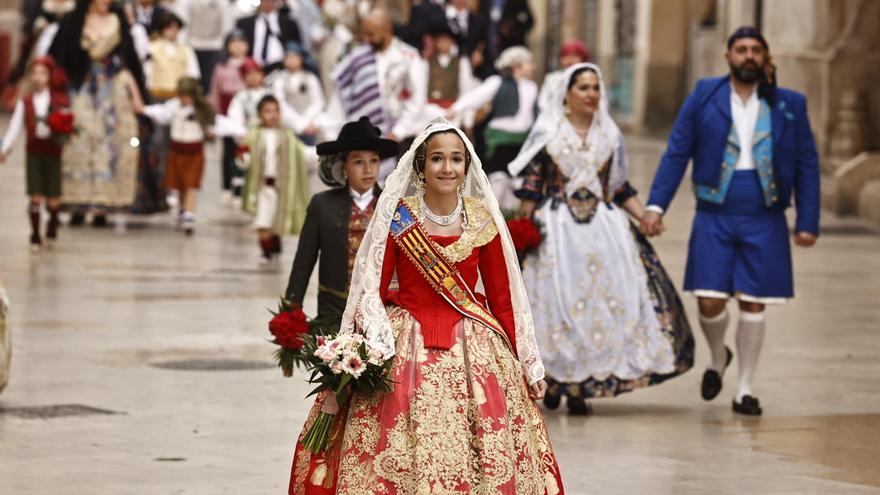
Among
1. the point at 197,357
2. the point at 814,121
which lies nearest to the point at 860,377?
the point at 197,357

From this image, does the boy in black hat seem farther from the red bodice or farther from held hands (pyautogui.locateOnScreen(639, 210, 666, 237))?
held hands (pyautogui.locateOnScreen(639, 210, 666, 237))

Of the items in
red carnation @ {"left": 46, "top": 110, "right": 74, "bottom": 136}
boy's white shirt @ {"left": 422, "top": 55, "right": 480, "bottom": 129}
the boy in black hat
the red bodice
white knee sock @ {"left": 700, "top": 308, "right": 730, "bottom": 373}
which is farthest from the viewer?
boy's white shirt @ {"left": 422, "top": 55, "right": 480, "bottom": 129}

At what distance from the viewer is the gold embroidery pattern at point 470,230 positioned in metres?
7.66

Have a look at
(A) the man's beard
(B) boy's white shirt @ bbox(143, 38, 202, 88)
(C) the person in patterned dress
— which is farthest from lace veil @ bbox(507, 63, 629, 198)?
(B) boy's white shirt @ bbox(143, 38, 202, 88)

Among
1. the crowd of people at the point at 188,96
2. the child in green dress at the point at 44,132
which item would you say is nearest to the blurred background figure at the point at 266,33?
the crowd of people at the point at 188,96

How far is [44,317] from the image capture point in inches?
577

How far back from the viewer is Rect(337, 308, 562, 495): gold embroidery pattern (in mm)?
7320

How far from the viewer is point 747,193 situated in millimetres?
11438

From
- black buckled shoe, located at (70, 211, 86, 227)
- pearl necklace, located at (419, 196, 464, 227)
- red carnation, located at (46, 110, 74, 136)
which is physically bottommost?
black buckled shoe, located at (70, 211, 86, 227)

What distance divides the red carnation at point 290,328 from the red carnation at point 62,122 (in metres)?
10.9

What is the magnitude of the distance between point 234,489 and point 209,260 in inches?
374

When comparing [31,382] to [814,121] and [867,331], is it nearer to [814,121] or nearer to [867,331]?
[867,331]

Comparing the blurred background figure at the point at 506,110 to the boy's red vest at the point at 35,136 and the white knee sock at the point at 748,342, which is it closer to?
the boy's red vest at the point at 35,136

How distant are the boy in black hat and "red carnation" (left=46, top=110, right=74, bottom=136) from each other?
9.74 meters
